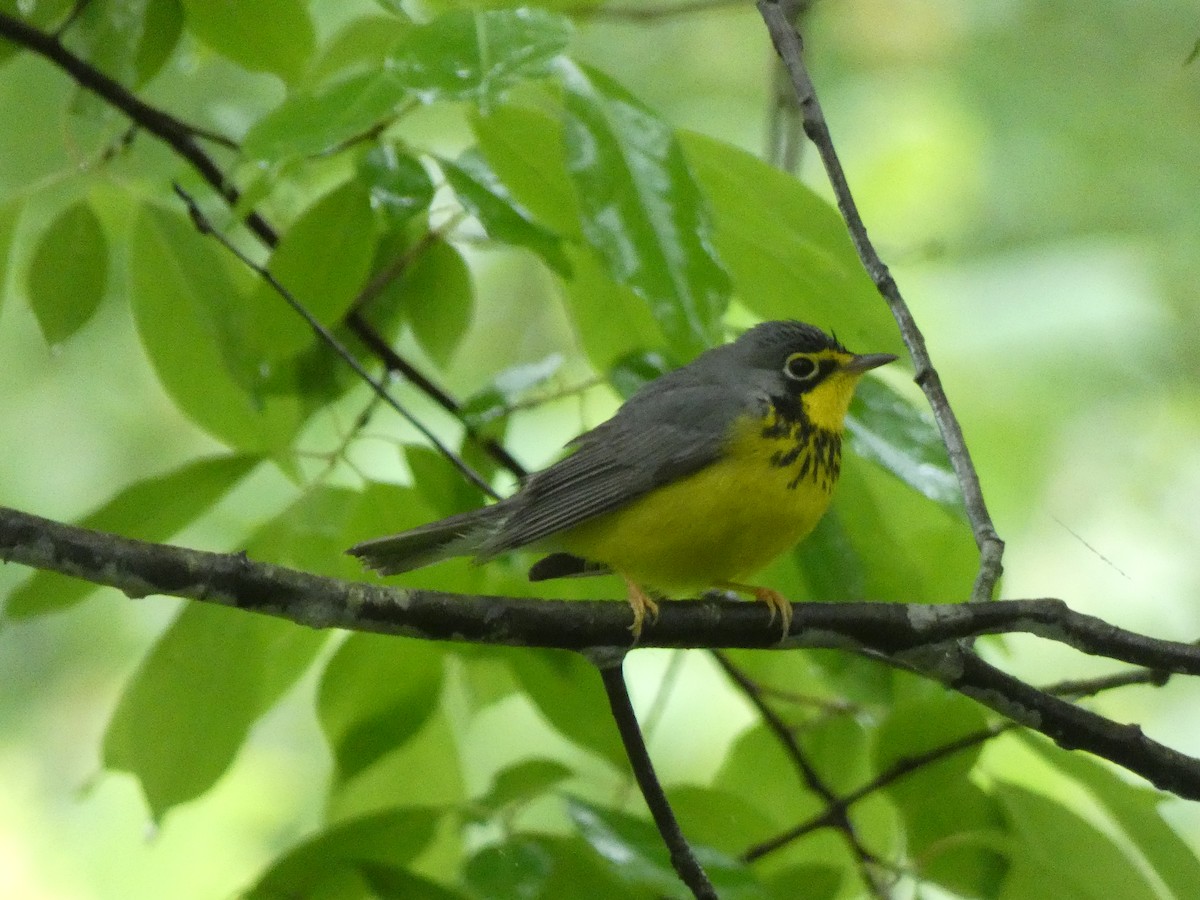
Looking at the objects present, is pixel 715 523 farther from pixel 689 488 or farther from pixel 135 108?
pixel 135 108

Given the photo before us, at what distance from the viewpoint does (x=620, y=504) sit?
13.5 feet

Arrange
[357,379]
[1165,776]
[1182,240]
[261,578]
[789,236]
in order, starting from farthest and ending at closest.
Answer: [1182,240], [357,379], [789,236], [1165,776], [261,578]

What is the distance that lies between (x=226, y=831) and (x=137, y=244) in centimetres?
393

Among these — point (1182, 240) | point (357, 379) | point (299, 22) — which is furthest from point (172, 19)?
point (1182, 240)

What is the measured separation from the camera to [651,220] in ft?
9.42

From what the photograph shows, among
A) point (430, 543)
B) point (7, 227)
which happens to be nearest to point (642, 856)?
point (430, 543)

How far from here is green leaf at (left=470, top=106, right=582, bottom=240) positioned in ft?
10.9

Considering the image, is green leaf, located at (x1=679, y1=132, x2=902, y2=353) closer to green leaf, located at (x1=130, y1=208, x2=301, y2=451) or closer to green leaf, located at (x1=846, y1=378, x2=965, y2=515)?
green leaf, located at (x1=846, y1=378, x2=965, y2=515)

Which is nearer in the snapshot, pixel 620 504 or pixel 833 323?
pixel 833 323

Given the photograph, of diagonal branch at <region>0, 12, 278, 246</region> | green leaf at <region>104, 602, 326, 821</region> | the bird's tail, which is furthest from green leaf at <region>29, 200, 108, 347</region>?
the bird's tail

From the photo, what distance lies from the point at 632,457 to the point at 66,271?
175 cm

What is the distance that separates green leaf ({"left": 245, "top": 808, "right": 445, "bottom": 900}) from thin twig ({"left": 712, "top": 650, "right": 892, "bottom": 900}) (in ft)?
3.41

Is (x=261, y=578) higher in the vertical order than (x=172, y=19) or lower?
lower

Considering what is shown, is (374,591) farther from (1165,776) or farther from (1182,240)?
(1182,240)
